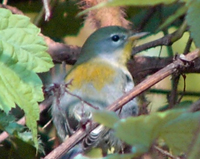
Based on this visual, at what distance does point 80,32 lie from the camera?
8.88ft

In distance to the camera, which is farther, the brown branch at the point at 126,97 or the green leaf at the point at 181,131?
the brown branch at the point at 126,97

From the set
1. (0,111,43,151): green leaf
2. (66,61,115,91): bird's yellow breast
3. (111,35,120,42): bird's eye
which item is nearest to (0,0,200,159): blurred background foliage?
(111,35,120,42): bird's eye

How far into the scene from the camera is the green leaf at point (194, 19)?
36 centimetres

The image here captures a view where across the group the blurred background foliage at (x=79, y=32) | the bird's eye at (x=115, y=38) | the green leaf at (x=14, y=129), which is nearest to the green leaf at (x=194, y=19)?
the green leaf at (x=14, y=129)

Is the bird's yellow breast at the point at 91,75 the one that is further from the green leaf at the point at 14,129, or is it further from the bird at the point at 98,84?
the green leaf at the point at 14,129

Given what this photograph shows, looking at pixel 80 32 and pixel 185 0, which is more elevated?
pixel 185 0

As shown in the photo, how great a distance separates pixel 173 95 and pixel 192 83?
0.52 m

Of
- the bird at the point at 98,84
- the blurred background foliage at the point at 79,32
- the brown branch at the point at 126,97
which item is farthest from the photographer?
the blurred background foliage at the point at 79,32

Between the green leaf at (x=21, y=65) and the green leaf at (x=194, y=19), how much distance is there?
941 mm

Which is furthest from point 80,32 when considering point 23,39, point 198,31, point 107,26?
point 198,31

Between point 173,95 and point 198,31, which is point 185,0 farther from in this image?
point 173,95

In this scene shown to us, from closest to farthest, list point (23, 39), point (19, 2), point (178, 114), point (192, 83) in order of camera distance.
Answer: point (178, 114), point (23, 39), point (192, 83), point (19, 2)

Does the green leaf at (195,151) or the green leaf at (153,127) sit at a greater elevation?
the green leaf at (153,127)

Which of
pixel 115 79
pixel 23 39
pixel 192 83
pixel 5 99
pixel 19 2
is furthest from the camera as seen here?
pixel 19 2
